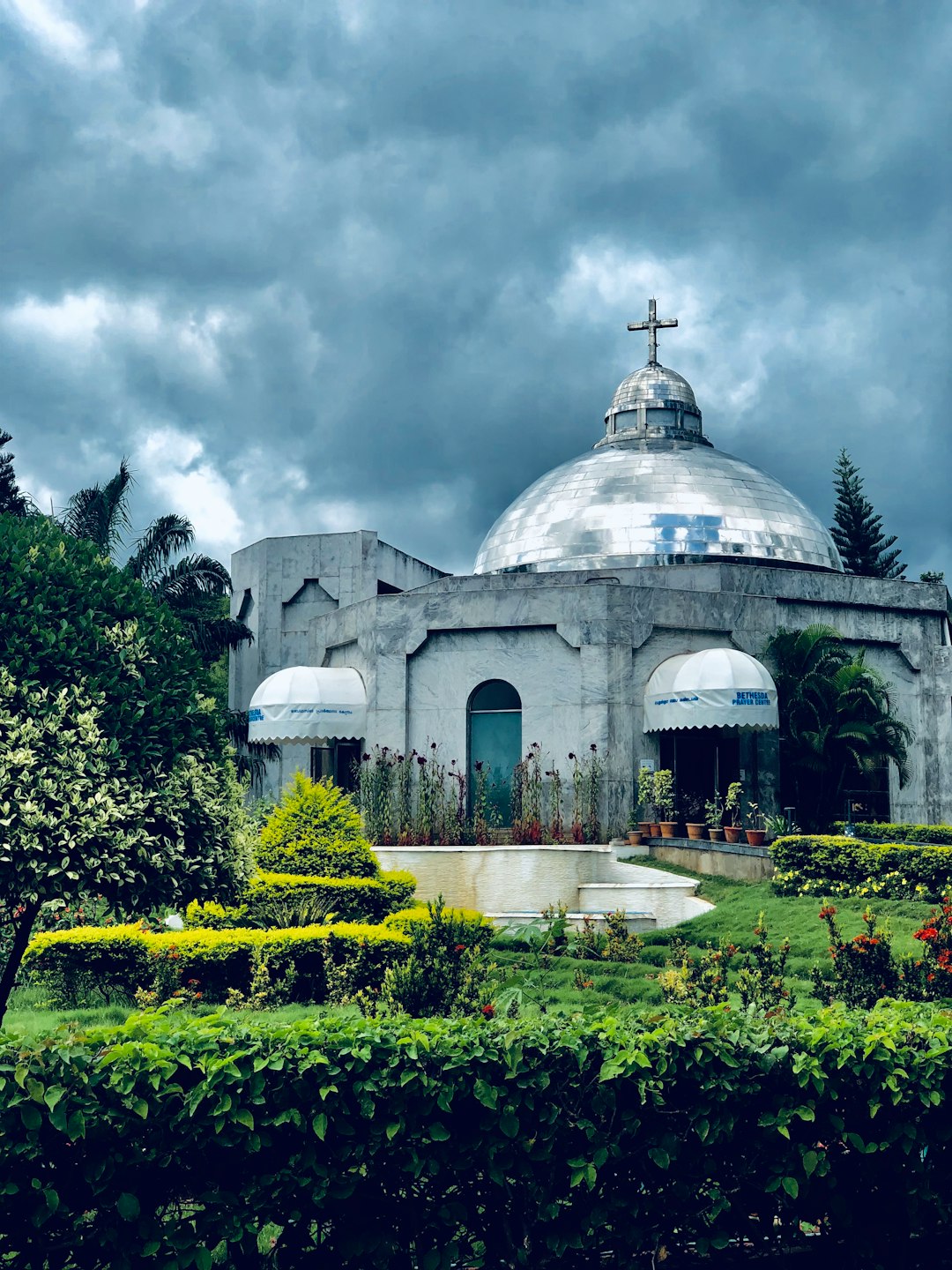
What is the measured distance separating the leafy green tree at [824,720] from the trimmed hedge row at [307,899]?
10609 mm

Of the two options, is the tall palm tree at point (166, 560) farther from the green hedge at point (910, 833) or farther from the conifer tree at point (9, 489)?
the green hedge at point (910, 833)

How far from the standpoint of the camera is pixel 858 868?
55.8 ft

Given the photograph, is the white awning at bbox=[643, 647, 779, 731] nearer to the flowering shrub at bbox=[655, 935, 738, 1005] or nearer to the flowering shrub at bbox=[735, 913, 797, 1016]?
the flowering shrub at bbox=[655, 935, 738, 1005]

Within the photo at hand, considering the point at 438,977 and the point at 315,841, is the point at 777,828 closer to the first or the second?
the point at 315,841

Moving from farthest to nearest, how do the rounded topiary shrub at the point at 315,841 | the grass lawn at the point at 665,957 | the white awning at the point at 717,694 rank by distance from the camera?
the white awning at the point at 717,694, the rounded topiary shrub at the point at 315,841, the grass lawn at the point at 665,957

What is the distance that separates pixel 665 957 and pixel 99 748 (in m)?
8.43

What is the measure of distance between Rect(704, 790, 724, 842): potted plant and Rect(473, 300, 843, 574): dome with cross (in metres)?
7.53

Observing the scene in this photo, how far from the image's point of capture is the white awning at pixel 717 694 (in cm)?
2092

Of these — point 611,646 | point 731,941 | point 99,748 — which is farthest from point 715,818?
point 99,748

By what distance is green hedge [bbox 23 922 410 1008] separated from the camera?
1234 cm

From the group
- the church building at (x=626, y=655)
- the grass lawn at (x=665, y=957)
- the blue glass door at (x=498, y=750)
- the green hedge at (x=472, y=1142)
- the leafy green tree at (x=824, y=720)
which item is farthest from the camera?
the blue glass door at (x=498, y=750)

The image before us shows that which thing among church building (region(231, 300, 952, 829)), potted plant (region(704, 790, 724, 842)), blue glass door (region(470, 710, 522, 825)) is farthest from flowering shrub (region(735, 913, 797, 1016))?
blue glass door (region(470, 710, 522, 825))

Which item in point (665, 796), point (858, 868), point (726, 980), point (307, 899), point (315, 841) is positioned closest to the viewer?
point (726, 980)

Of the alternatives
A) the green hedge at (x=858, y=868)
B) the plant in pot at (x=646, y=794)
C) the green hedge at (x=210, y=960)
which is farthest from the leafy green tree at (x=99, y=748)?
the plant in pot at (x=646, y=794)
